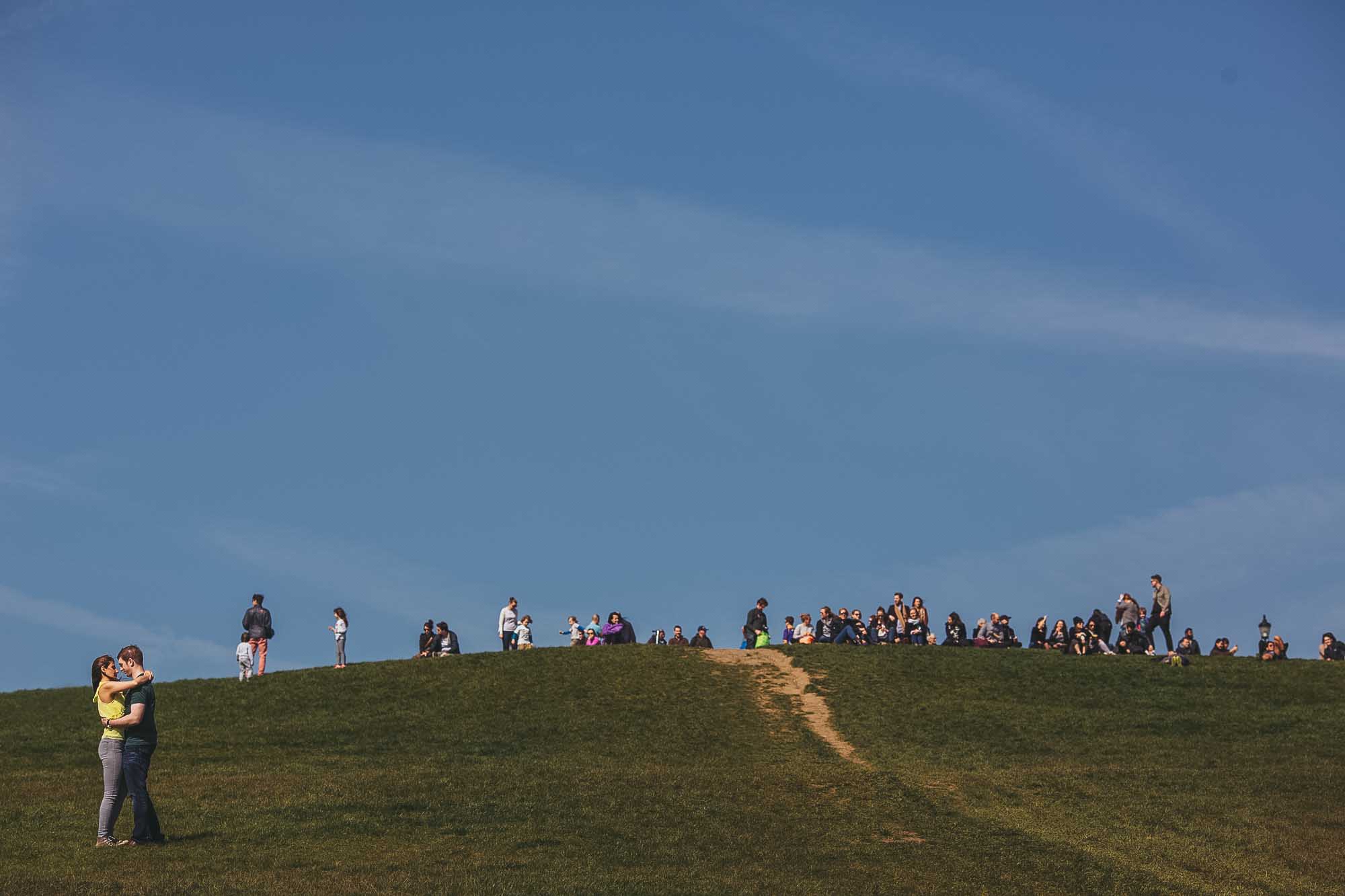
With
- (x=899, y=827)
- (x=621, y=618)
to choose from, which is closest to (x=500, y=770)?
(x=899, y=827)

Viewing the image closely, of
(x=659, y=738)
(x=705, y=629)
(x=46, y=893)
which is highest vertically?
(x=705, y=629)

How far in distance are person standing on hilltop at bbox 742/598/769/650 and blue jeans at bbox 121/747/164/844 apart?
32.1 metres

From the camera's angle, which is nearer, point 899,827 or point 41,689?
point 899,827

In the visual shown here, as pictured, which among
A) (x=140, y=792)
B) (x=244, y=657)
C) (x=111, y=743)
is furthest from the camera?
(x=244, y=657)

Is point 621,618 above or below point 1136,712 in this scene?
above

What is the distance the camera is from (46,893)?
58.0ft

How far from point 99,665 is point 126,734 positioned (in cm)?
138

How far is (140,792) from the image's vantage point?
20.6 meters

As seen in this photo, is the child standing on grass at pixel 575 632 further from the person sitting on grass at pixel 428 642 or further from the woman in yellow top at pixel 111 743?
the woman in yellow top at pixel 111 743

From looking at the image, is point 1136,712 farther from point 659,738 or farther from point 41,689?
point 41,689

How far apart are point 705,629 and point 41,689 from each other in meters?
24.5

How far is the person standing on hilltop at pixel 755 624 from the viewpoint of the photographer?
51.5 metres

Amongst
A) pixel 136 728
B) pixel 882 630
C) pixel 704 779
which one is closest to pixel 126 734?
pixel 136 728

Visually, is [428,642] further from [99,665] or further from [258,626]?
[99,665]
